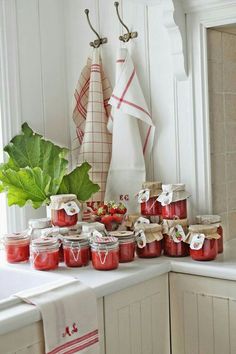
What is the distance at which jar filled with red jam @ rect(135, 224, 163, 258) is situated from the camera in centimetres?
177

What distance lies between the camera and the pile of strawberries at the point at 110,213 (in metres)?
1.88

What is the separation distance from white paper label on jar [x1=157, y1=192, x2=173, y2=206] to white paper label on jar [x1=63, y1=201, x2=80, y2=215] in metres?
0.27

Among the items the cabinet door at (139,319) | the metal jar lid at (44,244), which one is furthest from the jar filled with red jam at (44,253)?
the cabinet door at (139,319)

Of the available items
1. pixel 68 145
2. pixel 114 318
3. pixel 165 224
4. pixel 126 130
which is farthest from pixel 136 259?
pixel 68 145

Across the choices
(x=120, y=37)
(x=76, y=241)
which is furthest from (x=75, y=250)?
(x=120, y=37)

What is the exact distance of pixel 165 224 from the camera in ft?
5.97

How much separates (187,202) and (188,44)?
0.53 m

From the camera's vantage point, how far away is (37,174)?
189 cm

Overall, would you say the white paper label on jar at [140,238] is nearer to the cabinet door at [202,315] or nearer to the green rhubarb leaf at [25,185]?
the cabinet door at [202,315]

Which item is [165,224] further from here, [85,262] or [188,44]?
[188,44]

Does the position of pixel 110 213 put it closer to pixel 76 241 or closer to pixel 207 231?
→ pixel 76 241

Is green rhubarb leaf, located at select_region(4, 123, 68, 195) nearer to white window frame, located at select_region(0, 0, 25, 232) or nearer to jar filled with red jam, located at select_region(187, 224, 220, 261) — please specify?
white window frame, located at select_region(0, 0, 25, 232)

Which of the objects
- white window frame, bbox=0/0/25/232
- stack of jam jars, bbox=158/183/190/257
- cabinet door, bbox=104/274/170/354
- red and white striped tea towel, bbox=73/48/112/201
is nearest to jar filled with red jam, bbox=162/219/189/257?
stack of jam jars, bbox=158/183/190/257

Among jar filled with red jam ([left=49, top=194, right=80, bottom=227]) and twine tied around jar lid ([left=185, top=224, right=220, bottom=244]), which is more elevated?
jar filled with red jam ([left=49, top=194, right=80, bottom=227])
